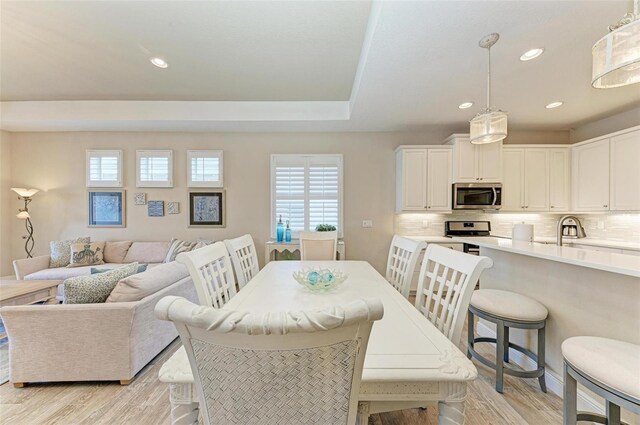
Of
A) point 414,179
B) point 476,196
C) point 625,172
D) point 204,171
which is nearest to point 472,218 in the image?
point 476,196

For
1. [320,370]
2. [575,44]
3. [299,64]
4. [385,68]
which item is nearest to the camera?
[320,370]

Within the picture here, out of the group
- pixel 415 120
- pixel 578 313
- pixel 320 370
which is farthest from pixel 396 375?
pixel 415 120

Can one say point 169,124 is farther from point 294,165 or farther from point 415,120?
point 415,120

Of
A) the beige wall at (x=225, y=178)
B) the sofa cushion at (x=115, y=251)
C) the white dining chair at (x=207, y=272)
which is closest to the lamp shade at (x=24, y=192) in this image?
the beige wall at (x=225, y=178)

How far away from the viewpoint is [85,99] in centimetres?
375

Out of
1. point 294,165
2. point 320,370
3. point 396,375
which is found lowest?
point 396,375

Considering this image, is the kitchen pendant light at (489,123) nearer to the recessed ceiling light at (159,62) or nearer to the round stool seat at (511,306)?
the round stool seat at (511,306)

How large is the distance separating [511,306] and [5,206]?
23.3 feet

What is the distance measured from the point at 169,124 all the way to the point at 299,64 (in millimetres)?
2378

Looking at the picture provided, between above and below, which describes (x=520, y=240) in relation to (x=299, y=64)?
below

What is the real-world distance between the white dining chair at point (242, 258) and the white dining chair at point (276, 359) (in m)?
1.36

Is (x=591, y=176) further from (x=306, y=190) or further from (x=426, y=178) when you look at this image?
(x=306, y=190)

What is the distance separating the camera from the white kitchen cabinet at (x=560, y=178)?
13.0 ft

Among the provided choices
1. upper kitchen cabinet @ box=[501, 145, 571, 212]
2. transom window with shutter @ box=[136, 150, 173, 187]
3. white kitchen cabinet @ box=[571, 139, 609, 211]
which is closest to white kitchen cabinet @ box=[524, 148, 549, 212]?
upper kitchen cabinet @ box=[501, 145, 571, 212]
